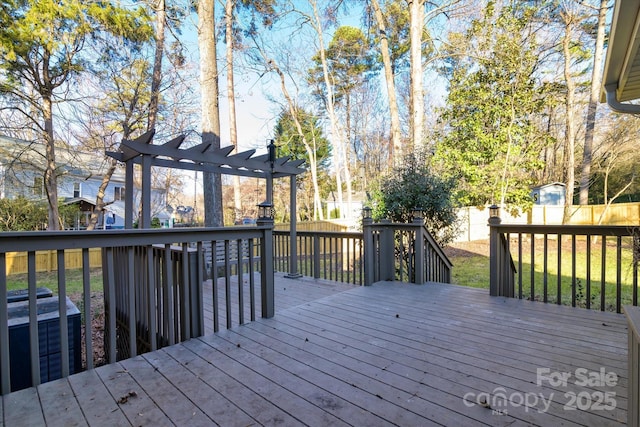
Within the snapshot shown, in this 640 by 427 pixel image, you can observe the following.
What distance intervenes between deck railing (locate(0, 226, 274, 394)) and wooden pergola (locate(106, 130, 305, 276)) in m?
0.84

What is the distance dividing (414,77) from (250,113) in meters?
8.50

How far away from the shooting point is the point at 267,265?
10.3ft

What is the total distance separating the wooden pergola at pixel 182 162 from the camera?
392cm

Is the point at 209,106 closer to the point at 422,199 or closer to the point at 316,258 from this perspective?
the point at 316,258

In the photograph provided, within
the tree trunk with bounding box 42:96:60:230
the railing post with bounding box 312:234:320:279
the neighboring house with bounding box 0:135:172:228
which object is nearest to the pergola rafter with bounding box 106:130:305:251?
the railing post with bounding box 312:234:320:279

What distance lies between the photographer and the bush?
6039mm

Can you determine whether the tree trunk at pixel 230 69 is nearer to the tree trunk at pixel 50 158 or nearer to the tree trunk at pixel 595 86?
the tree trunk at pixel 50 158

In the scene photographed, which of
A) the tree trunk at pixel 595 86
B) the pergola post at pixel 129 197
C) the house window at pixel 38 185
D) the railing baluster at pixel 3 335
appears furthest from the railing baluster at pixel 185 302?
the tree trunk at pixel 595 86

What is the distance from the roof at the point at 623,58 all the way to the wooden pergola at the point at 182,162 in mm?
3273

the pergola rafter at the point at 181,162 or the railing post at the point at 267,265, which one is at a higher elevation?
the pergola rafter at the point at 181,162

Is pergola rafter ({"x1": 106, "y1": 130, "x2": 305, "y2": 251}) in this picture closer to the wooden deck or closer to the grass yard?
the wooden deck

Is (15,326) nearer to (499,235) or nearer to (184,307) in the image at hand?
(184,307)

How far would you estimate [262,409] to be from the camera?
5.65 ft

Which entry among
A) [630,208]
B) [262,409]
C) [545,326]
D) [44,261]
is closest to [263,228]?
[262,409]
